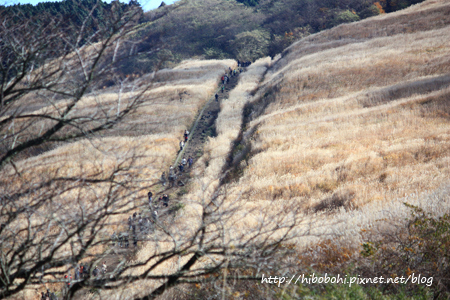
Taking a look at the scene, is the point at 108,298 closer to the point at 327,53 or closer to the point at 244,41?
the point at 327,53

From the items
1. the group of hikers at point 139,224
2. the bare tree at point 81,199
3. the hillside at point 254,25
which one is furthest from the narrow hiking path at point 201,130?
the hillside at point 254,25

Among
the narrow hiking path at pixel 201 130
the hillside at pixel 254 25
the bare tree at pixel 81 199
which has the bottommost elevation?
the narrow hiking path at pixel 201 130

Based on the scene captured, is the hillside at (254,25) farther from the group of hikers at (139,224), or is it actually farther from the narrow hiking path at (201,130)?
the narrow hiking path at (201,130)

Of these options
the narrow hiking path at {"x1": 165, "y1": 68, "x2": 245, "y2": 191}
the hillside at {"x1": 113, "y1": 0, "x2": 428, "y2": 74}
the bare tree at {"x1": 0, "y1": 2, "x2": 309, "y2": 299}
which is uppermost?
the hillside at {"x1": 113, "y1": 0, "x2": 428, "y2": 74}

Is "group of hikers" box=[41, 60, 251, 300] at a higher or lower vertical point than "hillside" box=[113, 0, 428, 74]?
lower

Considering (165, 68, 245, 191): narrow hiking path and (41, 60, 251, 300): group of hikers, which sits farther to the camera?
(165, 68, 245, 191): narrow hiking path

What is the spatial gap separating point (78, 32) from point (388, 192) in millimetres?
9860

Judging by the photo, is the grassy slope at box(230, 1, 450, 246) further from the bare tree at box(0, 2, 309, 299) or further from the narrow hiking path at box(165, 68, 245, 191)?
the narrow hiking path at box(165, 68, 245, 191)

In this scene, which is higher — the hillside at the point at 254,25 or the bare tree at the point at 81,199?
the hillside at the point at 254,25

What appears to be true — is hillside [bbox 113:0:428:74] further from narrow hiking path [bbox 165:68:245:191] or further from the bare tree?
the bare tree

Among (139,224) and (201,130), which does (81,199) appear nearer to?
(139,224)

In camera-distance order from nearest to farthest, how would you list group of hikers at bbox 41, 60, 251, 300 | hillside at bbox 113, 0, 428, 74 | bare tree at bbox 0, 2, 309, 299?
bare tree at bbox 0, 2, 309, 299 → group of hikers at bbox 41, 60, 251, 300 → hillside at bbox 113, 0, 428, 74

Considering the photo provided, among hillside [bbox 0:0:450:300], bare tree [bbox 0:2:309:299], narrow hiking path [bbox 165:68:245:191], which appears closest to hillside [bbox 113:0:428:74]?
hillside [bbox 0:0:450:300]

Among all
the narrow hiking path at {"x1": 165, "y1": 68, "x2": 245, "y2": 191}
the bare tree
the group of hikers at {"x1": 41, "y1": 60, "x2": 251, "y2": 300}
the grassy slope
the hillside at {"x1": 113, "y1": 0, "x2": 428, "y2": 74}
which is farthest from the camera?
the hillside at {"x1": 113, "y1": 0, "x2": 428, "y2": 74}
